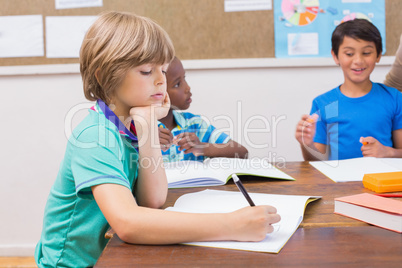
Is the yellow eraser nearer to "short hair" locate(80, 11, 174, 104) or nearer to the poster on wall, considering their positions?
"short hair" locate(80, 11, 174, 104)

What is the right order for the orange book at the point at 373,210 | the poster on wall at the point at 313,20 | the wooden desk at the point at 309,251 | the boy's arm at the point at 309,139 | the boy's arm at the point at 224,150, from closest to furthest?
the wooden desk at the point at 309,251, the orange book at the point at 373,210, the boy's arm at the point at 309,139, the boy's arm at the point at 224,150, the poster on wall at the point at 313,20

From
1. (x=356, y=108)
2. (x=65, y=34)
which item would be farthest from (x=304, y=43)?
(x=65, y=34)

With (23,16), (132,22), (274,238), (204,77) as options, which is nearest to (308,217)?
(274,238)

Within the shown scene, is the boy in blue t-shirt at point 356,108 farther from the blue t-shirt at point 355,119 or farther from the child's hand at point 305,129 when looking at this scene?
the child's hand at point 305,129

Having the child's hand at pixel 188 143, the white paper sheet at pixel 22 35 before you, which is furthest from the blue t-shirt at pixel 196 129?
the white paper sheet at pixel 22 35

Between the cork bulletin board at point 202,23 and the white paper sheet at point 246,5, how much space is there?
20mm

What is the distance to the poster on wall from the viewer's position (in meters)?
1.93

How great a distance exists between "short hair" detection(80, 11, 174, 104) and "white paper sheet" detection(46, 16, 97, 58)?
4.02 feet

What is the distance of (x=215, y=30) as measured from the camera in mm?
1988

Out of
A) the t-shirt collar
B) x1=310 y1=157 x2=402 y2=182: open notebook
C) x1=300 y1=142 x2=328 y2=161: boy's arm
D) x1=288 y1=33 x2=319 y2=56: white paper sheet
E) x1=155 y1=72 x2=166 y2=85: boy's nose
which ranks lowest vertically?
x1=300 y1=142 x2=328 y2=161: boy's arm

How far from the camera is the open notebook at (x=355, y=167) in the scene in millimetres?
1045

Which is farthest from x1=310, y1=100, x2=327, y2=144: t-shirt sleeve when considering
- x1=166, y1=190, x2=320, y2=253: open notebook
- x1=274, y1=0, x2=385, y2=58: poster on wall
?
x1=166, y1=190, x2=320, y2=253: open notebook

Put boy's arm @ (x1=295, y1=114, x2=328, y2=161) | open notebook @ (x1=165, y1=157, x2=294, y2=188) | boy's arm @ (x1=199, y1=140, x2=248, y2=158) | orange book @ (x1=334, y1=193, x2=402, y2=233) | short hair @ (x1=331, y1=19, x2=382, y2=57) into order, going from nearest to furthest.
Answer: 1. orange book @ (x1=334, y1=193, x2=402, y2=233)
2. open notebook @ (x1=165, y1=157, x2=294, y2=188)
3. boy's arm @ (x1=295, y1=114, x2=328, y2=161)
4. boy's arm @ (x1=199, y1=140, x2=248, y2=158)
5. short hair @ (x1=331, y1=19, x2=382, y2=57)

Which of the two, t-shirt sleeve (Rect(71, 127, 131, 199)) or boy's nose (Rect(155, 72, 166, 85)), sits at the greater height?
boy's nose (Rect(155, 72, 166, 85))
